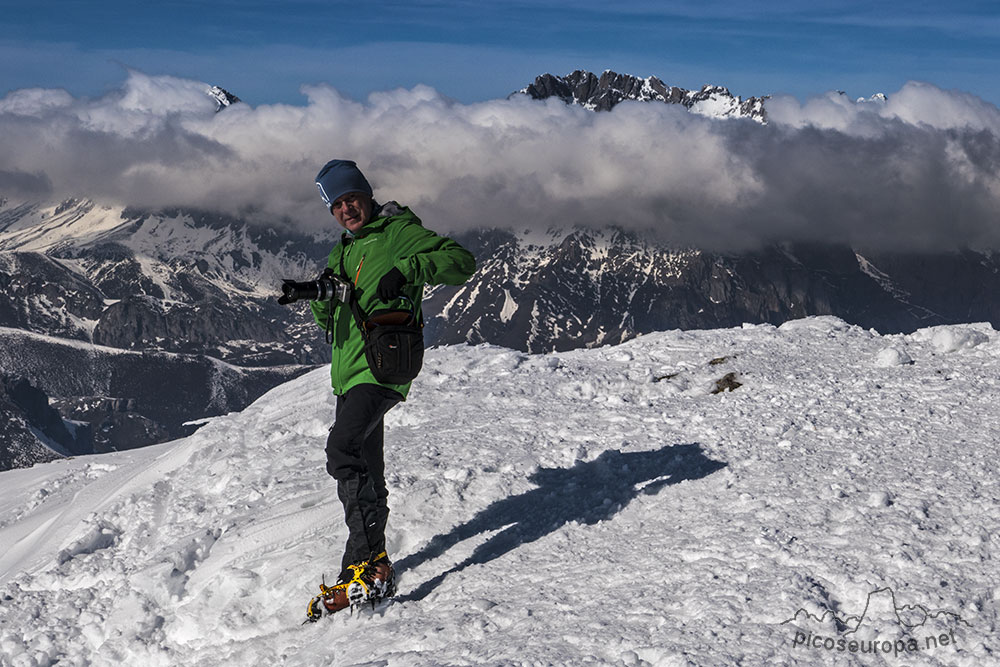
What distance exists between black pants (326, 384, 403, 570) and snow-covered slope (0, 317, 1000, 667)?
613mm

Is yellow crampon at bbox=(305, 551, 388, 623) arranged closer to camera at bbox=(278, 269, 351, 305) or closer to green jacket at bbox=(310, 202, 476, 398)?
green jacket at bbox=(310, 202, 476, 398)

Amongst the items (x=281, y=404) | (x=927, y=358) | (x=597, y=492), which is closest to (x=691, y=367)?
(x=927, y=358)

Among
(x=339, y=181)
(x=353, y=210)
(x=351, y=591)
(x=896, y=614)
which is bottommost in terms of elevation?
(x=351, y=591)

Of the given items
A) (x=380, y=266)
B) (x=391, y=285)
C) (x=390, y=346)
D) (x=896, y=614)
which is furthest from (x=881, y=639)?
(x=380, y=266)

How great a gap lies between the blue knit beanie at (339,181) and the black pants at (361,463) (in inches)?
60.8

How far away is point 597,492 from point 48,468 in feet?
41.5

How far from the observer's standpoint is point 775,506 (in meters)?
8.43

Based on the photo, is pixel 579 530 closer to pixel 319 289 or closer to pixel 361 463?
pixel 361 463

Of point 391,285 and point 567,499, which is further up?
point 391,285

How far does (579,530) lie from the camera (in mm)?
8492

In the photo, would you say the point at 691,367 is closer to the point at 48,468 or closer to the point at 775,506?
the point at 775,506

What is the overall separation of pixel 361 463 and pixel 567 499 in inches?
108

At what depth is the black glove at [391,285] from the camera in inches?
270

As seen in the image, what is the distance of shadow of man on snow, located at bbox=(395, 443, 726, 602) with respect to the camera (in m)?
8.41
